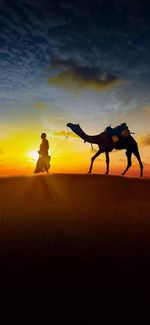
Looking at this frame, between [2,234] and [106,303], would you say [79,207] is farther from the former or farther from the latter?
[106,303]

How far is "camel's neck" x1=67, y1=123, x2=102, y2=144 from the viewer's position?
18.5 m

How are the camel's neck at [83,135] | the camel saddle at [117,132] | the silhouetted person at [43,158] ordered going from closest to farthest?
the silhouetted person at [43,158] → the camel saddle at [117,132] → the camel's neck at [83,135]

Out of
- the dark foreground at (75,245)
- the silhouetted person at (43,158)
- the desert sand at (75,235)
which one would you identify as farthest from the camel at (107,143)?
the dark foreground at (75,245)

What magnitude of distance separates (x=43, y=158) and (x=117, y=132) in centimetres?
373

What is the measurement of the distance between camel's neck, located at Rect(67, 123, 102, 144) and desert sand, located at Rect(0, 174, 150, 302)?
5.93ft

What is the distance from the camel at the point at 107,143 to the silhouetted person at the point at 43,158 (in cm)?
154

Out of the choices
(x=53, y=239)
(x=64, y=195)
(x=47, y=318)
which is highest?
(x=64, y=195)

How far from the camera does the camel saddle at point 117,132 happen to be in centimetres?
1819

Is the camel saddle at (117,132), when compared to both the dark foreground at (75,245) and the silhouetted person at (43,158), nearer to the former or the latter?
the dark foreground at (75,245)

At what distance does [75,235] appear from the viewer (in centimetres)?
1014

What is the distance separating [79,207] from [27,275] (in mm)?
6404

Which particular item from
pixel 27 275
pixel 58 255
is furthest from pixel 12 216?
pixel 27 275

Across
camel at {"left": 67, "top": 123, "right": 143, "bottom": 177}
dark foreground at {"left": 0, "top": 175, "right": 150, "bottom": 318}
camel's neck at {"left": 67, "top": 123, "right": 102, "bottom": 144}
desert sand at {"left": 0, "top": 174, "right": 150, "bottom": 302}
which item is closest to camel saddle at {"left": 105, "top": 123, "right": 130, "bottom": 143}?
camel at {"left": 67, "top": 123, "right": 143, "bottom": 177}

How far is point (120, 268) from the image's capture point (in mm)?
7633
